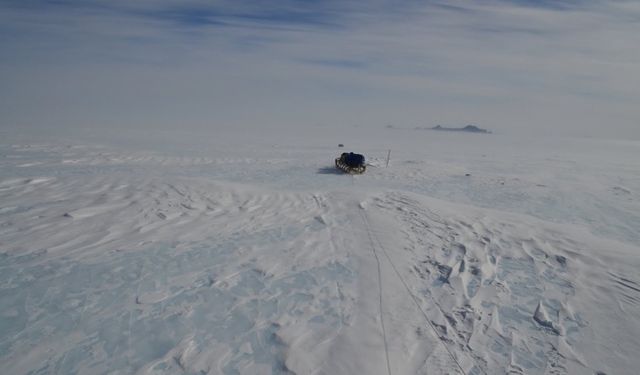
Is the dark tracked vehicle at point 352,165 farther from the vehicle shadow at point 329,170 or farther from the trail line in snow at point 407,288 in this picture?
the trail line in snow at point 407,288

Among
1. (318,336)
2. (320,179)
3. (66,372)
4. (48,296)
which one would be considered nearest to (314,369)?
(318,336)

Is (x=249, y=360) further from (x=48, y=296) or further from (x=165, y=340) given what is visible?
(x=48, y=296)

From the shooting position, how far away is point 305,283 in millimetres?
6594

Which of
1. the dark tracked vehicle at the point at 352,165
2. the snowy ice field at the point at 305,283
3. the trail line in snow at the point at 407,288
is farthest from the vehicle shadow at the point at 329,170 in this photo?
the trail line in snow at the point at 407,288

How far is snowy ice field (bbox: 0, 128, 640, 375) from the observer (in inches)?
182

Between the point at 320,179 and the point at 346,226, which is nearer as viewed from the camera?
the point at 346,226

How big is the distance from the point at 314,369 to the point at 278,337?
0.82 meters

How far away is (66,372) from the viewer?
4.20m

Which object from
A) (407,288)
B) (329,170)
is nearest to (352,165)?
(329,170)

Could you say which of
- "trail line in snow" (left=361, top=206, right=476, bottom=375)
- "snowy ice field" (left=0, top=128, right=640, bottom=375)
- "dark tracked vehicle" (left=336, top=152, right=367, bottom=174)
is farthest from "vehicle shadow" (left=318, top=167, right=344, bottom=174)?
"trail line in snow" (left=361, top=206, right=476, bottom=375)

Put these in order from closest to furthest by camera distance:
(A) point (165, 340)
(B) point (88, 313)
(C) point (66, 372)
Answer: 1. (C) point (66, 372)
2. (A) point (165, 340)
3. (B) point (88, 313)

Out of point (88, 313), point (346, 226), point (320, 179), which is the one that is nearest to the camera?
point (88, 313)

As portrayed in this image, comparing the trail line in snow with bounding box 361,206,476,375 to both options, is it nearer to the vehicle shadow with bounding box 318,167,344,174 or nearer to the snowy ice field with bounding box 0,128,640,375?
the snowy ice field with bounding box 0,128,640,375

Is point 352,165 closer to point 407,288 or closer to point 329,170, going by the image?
point 329,170
